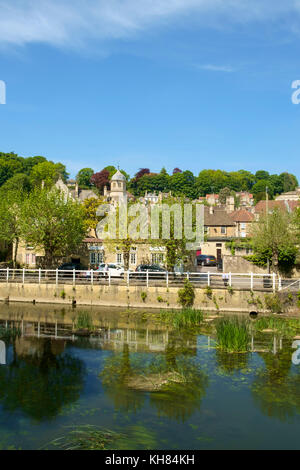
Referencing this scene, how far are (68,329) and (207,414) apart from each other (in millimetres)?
15500

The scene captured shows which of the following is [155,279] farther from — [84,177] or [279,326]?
[84,177]

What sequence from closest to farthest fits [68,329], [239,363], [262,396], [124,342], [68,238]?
1. [262,396]
2. [239,363]
3. [124,342]
4. [68,329]
5. [68,238]

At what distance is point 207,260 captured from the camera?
58219mm

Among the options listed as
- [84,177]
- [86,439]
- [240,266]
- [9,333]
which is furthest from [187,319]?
[84,177]

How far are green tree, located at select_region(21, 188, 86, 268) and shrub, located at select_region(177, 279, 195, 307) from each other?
612 inches

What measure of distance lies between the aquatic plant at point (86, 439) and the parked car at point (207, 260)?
46.4 meters

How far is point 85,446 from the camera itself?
A: 11.6 m

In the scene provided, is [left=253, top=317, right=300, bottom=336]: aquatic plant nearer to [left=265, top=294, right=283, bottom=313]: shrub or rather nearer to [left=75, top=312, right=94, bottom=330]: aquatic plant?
[left=265, top=294, right=283, bottom=313]: shrub

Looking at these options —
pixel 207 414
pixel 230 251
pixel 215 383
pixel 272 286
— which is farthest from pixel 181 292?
pixel 230 251

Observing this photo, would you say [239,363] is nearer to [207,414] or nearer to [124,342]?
[207,414]

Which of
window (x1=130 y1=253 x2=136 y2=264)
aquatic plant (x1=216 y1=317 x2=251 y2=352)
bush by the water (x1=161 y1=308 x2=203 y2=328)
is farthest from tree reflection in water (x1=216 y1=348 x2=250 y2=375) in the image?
window (x1=130 y1=253 x2=136 y2=264)

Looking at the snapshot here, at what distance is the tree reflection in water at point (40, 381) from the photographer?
47.3 ft

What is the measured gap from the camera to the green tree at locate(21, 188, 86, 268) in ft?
138

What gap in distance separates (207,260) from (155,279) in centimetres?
2323
